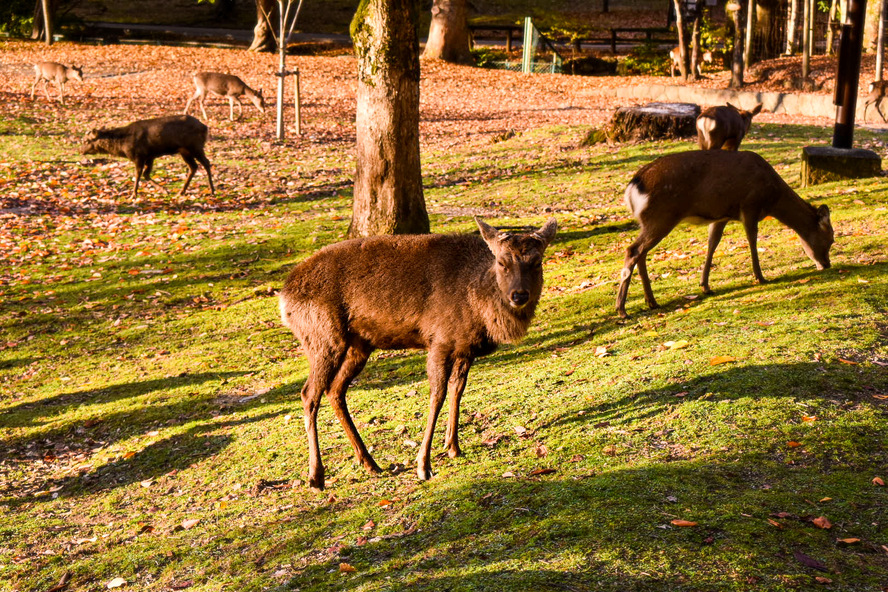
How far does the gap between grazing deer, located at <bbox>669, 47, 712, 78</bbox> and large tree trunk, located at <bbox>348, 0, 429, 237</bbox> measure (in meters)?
22.3

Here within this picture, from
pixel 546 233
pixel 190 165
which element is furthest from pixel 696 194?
pixel 190 165

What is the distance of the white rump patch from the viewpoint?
9086mm

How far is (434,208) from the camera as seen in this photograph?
16297 mm

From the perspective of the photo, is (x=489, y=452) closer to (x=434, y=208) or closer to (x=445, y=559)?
(x=445, y=559)

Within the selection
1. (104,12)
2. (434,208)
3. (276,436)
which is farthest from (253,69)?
(276,436)

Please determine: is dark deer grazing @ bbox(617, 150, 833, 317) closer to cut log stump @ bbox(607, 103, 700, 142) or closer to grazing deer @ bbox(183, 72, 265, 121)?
cut log stump @ bbox(607, 103, 700, 142)

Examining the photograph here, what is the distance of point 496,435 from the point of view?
6.95m

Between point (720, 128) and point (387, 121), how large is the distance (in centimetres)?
531

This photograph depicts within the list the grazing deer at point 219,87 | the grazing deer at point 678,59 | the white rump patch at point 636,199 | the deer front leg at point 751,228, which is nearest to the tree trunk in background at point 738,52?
the grazing deer at point 678,59

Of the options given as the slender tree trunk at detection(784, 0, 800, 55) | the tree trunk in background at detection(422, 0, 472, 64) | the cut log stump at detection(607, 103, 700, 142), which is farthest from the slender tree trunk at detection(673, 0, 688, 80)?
the cut log stump at detection(607, 103, 700, 142)

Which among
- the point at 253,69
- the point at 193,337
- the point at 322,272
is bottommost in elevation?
the point at 193,337

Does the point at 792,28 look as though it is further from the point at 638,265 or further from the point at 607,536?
the point at 607,536

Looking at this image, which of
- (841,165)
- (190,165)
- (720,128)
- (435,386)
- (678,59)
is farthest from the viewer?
(678,59)

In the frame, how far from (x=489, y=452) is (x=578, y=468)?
2.66ft
